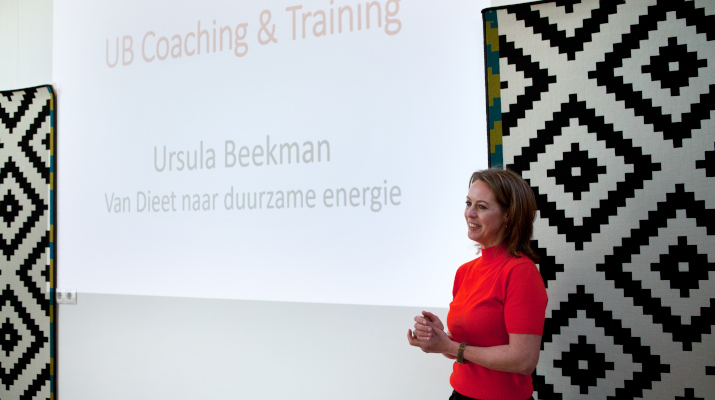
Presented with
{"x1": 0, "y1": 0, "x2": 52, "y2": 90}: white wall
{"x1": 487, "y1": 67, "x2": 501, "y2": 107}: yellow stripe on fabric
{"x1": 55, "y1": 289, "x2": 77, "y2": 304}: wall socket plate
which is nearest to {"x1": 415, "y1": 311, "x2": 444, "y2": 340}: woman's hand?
{"x1": 487, "y1": 67, "x2": 501, "y2": 107}: yellow stripe on fabric

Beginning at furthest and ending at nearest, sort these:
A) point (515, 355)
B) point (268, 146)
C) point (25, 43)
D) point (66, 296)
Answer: point (25, 43), point (66, 296), point (268, 146), point (515, 355)

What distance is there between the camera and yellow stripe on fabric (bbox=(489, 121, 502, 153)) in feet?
6.18

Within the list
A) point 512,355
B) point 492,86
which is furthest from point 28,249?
point 512,355

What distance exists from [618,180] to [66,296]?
9.04ft

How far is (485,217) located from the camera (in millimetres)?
1368

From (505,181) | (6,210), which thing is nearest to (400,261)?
(505,181)

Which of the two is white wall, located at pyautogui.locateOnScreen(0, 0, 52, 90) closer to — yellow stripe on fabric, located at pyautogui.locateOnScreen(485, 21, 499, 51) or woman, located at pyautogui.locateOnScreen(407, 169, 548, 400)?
yellow stripe on fabric, located at pyautogui.locateOnScreen(485, 21, 499, 51)

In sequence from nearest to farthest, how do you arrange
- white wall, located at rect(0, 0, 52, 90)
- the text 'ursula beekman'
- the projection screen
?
the projection screen < the text 'ursula beekman' < white wall, located at rect(0, 0, 52, 90)

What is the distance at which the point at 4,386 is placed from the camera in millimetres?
2830

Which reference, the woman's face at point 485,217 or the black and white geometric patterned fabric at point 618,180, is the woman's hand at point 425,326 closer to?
the woman's face at point 485,217

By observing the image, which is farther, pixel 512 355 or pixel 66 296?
pixel 66 296

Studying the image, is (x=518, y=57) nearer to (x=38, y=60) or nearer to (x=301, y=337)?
(x=301, y=337)

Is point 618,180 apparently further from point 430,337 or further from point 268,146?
point 268,146

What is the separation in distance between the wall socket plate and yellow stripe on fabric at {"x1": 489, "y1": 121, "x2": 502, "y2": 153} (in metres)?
2.31
